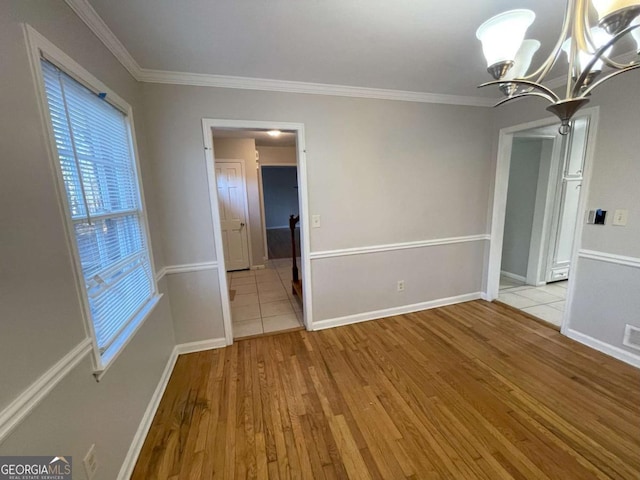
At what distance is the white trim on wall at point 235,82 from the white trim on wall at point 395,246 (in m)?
1.48

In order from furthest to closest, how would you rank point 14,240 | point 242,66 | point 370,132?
point 370,132, point 242,66, point 14,240

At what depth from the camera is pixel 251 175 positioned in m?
4.79

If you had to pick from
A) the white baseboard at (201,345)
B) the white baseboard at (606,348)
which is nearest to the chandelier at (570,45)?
the white baseboard at (606,348)

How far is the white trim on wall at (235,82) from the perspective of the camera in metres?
1.38

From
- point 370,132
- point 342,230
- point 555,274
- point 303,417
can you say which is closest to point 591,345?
point 555,274

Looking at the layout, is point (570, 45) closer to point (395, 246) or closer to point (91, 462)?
point (395, 246)

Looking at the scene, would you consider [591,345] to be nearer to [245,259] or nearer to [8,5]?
[8,5]

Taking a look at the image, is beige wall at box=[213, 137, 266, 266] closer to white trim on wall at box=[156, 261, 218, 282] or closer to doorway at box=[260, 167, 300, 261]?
white trim on wall at box=[156, 261, 218, 282]

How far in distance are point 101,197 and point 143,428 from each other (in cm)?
138

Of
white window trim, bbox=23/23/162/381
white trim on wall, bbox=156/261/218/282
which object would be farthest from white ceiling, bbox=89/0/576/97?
white trim on wall, bbox=156/261/218/282

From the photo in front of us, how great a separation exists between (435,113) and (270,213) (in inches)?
341

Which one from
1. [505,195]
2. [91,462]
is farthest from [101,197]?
[505,195]

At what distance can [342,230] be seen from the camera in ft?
8.68

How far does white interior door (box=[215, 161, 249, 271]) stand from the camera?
4664mm
